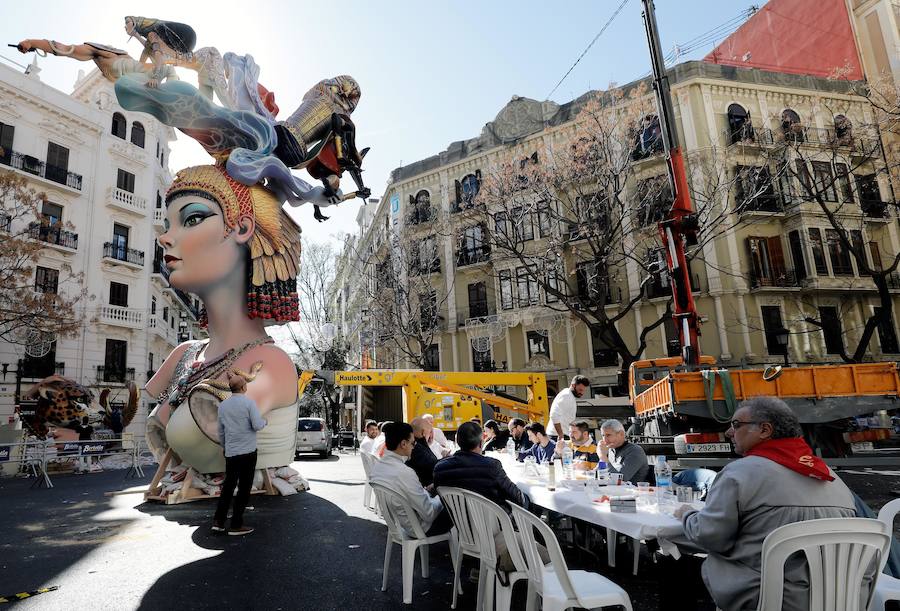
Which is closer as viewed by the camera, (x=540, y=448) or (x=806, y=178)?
(x=540, y=448)

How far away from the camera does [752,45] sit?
28.3 metres

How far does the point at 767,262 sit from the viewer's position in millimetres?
22516

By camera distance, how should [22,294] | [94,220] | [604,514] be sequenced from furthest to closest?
[94,220]
[22,294]
[604,514]

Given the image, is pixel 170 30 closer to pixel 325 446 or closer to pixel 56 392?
pixel 56 392

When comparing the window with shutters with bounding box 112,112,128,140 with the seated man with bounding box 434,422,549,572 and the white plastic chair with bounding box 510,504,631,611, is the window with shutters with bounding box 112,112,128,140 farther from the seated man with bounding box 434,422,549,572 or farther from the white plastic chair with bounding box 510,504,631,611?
the white plastic chair with bounding box 510,504,631,611

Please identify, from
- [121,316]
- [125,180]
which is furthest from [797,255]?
[125,180]

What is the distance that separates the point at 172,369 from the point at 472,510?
7328 millimetres

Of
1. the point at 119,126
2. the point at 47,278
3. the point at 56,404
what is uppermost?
the point at 119,126

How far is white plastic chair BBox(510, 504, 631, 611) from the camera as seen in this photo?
267 centimetres

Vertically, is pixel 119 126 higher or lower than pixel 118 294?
higher

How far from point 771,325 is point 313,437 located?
18460 mm

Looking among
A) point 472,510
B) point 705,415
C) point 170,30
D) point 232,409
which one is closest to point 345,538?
point 232,409

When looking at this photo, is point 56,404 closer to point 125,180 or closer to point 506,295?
point 125,180

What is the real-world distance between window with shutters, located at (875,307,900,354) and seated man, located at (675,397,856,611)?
25354mm
